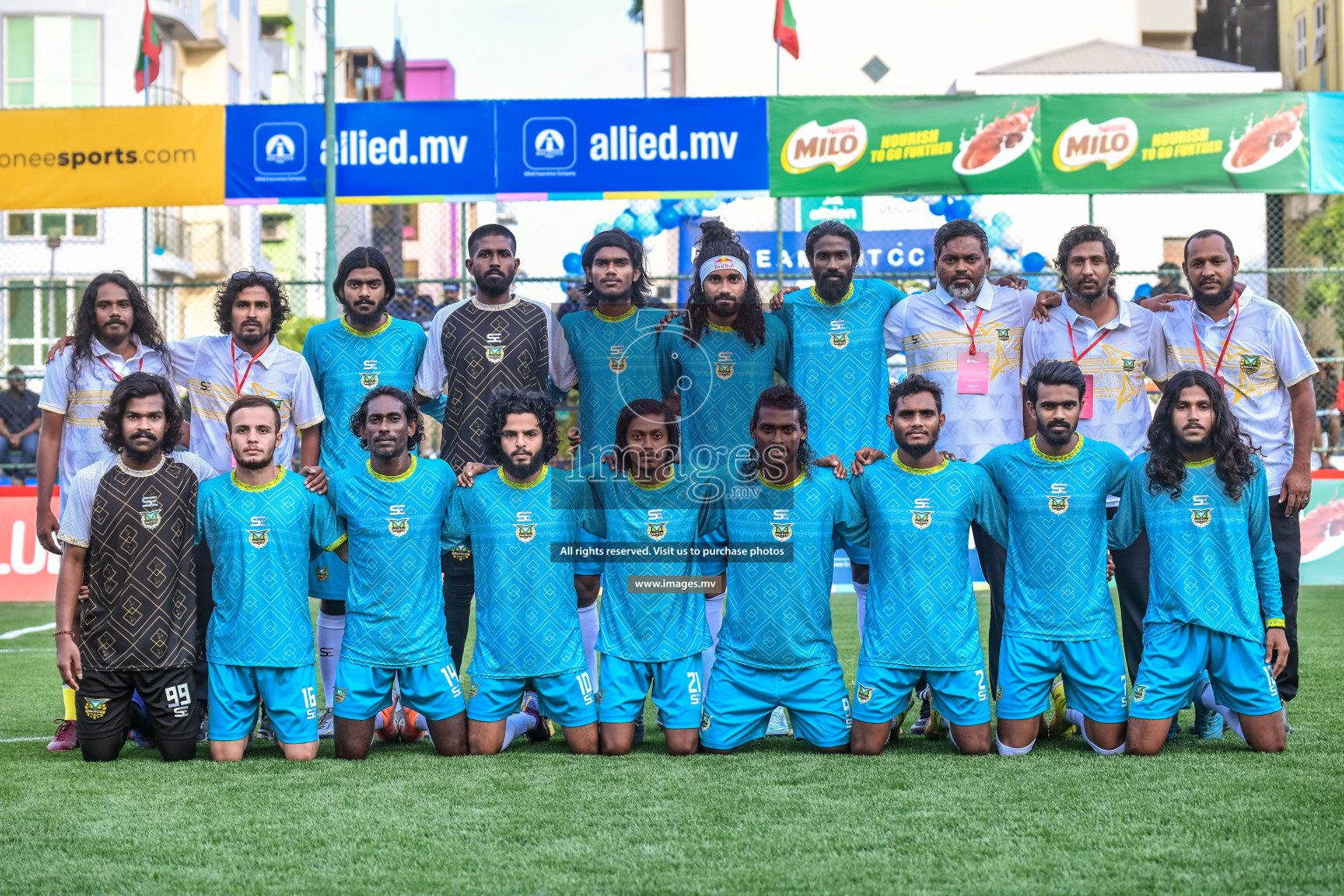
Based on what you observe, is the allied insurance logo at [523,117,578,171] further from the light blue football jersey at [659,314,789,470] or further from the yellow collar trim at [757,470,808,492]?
the yellow collar trim at [757,470,808,492]

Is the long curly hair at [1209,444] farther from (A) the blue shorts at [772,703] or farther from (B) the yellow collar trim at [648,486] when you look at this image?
(B) the yellow collar trim at [648,486]

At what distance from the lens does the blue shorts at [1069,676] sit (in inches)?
201

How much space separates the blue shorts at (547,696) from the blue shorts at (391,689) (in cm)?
9

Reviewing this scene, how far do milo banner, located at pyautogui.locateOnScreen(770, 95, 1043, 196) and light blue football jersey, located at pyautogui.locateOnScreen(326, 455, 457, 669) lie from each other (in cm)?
661

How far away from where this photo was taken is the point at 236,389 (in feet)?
19.1

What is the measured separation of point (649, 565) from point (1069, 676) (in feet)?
5.41

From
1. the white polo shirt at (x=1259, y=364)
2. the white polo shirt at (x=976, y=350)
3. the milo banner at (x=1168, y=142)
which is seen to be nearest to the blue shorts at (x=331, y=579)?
the white polo shirt at (x=976, y=350)

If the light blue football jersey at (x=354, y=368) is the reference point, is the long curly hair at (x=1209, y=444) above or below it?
below

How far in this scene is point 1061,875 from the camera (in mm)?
3514

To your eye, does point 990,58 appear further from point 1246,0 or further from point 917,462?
point 917,462

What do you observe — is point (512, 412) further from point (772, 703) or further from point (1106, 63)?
point (1106, 63)

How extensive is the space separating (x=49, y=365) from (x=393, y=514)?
5.97ft

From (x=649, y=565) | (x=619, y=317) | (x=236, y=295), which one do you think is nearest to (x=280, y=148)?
(x=236, y=295)

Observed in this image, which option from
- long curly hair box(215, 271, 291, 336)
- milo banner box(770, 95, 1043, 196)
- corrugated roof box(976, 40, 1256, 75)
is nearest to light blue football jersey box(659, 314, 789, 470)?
long curly hair box(215, 271, 291, 336)
